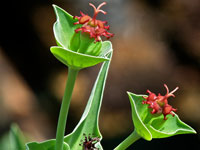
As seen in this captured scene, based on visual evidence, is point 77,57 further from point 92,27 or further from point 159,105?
point 159,105

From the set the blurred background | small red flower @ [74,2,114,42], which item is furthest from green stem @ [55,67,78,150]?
the blurred background

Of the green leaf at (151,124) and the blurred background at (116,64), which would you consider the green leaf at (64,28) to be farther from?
the blurred background at (116,64)

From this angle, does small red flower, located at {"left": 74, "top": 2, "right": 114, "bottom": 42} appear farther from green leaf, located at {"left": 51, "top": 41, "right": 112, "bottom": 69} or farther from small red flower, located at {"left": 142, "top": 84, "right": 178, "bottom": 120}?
small red flower, located at {"left": 142, "top": 84, "right": 178, "bottom": 120}

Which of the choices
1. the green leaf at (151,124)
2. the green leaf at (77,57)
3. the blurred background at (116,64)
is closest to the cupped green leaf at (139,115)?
the green leaf at (151,124)

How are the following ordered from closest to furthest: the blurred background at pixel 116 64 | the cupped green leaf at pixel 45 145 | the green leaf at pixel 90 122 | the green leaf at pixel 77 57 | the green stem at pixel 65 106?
the green leaf at pixel 77 57 → the green stem at pixel 65 106 → the cupped green leaf at pixel 45 145 → the green leaf at pixel 90 122 → the blurred background at pixel 116 64

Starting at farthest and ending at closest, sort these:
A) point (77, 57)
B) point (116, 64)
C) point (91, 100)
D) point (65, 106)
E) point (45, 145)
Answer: point (116, 64) → point (91, 100) → point (45, 145) → point (65, 106) → point (77, 57)

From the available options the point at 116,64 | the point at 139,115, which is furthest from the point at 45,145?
the point at 116,64

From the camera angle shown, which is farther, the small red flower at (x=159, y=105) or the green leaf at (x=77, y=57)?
the small red flower at (x=159, y=105)

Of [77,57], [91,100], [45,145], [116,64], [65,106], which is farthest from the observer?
[116,64]
